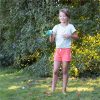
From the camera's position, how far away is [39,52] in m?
10.5

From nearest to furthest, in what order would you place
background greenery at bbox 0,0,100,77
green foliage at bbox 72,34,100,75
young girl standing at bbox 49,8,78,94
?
young girl standing at bbox 49,8,78,94
green foliage at bbox 72,34,100,75
background greenery at bbox 0,0,100,77

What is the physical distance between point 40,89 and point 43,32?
A: 2.38 meters

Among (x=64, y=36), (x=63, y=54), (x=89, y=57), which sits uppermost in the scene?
(x=64, y=36)

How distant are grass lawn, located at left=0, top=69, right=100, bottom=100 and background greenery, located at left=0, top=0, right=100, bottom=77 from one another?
491 millimetres

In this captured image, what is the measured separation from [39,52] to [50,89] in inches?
113

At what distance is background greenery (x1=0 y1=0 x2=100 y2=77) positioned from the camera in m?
9.41

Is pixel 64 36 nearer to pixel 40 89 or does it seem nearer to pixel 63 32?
pixel 63 32

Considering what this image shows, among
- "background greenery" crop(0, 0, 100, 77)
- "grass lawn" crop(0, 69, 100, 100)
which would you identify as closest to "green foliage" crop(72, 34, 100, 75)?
"background greenery" crop(0, 0, 100, 77)

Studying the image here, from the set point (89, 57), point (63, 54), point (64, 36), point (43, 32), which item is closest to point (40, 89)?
point (63, 54)

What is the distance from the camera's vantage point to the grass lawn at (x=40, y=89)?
6957mm

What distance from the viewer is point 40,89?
7828mm

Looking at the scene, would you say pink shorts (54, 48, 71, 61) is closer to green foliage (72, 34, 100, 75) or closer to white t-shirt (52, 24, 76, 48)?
white t-shirt (52, 24, 76, 48)

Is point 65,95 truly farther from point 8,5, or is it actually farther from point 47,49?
point 8,5

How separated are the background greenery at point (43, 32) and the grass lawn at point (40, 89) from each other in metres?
0.49
